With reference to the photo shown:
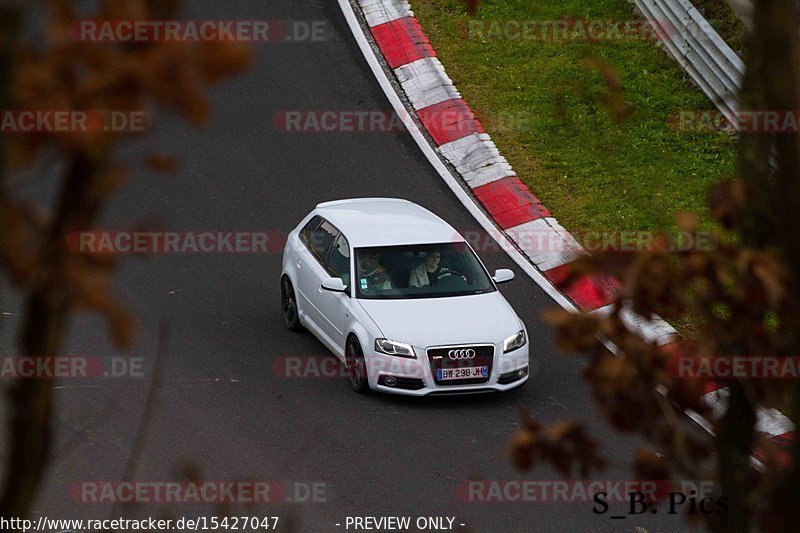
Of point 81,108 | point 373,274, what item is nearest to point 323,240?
point 373,274

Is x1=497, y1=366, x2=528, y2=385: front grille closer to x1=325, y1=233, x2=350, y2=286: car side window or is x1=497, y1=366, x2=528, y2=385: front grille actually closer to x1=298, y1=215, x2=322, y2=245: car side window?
x1=325, y1=233, x2=350, y2=286: car side window

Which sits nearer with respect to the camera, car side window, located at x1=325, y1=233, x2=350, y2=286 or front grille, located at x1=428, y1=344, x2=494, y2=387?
front grille, located at x1=428, y1=344, x2=494, y2=387

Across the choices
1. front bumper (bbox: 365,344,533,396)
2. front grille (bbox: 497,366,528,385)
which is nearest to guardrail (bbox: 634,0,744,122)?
front grille (bbox: 497,366,528,385)

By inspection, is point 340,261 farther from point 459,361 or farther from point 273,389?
point 459,361

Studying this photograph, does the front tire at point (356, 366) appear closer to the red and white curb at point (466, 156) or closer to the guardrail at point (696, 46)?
the red and white curb at point (466, 156)

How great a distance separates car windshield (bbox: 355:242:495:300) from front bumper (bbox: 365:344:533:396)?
2.77 ft

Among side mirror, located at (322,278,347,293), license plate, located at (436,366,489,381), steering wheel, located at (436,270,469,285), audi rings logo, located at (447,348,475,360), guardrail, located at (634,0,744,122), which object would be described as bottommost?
license plate, located at (436,366,489,381)

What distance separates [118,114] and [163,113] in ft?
0.28

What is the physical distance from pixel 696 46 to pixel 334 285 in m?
7.69

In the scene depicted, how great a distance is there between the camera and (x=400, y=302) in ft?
37.2

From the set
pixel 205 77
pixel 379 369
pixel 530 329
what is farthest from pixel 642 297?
pixel 530 329

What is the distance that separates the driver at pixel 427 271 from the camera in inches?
458

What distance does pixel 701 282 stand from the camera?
3.29m

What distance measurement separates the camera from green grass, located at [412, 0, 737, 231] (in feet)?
47.5
